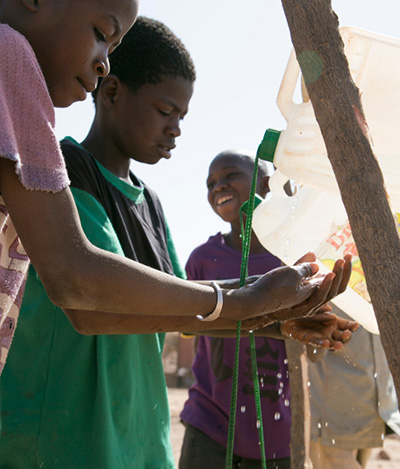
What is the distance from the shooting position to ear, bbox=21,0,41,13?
1326 mm

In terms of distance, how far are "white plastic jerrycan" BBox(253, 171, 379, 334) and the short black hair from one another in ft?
1.68

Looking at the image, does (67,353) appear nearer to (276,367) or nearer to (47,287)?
(47,287)

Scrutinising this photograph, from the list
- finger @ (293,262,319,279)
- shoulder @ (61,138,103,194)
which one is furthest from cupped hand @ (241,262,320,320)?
shoulder @ (61,138,103,194)

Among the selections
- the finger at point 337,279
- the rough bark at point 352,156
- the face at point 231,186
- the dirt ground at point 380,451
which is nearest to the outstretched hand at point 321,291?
the finger at point 337,279

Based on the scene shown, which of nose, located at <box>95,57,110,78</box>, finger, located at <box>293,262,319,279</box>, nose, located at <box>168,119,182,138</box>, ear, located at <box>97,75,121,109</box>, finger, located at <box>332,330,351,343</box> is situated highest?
ear, located at <box>97,75,121,109</box>

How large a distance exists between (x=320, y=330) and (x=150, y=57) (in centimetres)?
107

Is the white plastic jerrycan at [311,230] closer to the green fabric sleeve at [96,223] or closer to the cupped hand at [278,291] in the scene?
the cupped hand at [278,291]

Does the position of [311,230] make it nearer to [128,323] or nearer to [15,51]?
[128,323]

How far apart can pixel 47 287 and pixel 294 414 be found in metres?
1.95

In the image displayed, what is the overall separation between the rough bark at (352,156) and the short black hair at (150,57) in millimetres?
807

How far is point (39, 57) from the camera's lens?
135 cm

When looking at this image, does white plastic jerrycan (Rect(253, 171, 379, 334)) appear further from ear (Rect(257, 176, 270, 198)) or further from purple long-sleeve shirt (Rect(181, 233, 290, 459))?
ear (Rect(257, 176, 270, 198))

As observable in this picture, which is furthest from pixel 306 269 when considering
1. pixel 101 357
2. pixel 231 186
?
pixel 231 186

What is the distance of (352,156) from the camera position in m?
1.37
